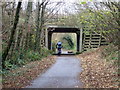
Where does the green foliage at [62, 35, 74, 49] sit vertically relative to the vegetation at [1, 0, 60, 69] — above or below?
below

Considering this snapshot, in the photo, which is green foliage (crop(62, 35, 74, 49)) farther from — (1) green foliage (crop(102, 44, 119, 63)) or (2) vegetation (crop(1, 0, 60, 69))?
(1) green foliage (crop(102, 44, 119, 63))

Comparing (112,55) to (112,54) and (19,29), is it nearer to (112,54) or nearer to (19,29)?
(112,54)

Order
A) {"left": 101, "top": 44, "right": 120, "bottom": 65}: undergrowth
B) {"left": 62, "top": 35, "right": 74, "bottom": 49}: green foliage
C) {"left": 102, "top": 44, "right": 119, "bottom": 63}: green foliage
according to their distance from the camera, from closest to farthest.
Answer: {"left": 101, "top": 44, "right": 120, "bottom": 65}: undergrowth < {"left": 102, "top": 44, "right": 119, "bottom": 63}: green foliage < {"left": 62, "top": 35, "right": 74, "bottom": 49}: green foliage

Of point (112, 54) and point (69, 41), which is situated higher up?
point (112, 54)

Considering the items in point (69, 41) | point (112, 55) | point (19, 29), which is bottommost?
point (69, 41)

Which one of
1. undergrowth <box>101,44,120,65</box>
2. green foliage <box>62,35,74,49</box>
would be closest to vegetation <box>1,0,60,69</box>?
undergrowth <box>101,44,120,65</box>

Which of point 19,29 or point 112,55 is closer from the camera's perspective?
point 112,55

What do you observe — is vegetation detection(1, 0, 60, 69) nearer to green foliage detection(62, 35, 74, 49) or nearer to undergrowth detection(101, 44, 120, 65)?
undergrowth detection(101, 44, 120, 65)

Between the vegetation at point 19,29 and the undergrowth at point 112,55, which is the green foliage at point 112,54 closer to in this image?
the undergrowth at point 112,55

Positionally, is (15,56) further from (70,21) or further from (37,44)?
(70,21)

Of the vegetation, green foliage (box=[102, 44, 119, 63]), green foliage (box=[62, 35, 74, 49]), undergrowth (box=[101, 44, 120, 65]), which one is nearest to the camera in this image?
the vegetation

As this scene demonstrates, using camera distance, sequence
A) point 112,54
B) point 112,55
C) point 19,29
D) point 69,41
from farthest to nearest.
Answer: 1. point 69,41
2. point 19,29
3. point 112,54
4. point 112,55

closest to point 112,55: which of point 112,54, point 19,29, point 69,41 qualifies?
point 112,54

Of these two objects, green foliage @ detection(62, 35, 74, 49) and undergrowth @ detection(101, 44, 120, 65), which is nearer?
undergrowth @ detection(101, 44, 120, 65)
